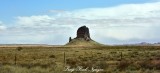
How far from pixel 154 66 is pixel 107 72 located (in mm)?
4756

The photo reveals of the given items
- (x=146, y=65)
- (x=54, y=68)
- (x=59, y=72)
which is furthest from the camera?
(x=146, y=65)

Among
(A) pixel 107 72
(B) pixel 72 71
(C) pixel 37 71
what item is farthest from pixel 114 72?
(C) pixel 37 71

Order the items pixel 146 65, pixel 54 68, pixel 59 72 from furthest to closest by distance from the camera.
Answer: pixel 146 65, pixel 54 68, pixel 59 72

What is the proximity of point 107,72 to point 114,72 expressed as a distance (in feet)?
2.44

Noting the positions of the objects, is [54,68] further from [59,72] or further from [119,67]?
[119,67]

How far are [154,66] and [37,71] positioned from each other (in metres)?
10.0

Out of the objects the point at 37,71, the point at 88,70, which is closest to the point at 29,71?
the point at 37,71

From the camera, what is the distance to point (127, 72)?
30.5 m

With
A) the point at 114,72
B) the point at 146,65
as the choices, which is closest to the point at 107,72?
the point at 114,72

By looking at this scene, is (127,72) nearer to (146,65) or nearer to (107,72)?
(107,72)

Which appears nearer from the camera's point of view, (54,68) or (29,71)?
(29,71)

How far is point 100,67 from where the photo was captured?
35.0 metres

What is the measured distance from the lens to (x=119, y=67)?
34.9 m

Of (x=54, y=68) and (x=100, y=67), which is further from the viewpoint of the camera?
(x=100, y=67)
